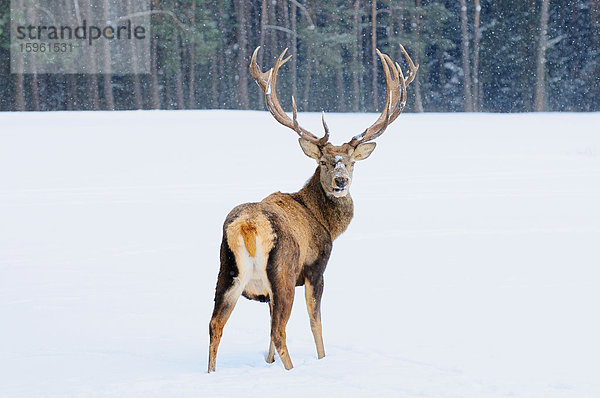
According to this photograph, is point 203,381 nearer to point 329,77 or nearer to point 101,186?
point 101,186

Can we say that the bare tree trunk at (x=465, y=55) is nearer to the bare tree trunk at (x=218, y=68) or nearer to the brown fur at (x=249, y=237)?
the bare tree trunk at (x=218, y=68)

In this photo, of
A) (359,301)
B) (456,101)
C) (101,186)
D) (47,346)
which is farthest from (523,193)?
(456,101)

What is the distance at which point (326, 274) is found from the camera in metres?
9.41

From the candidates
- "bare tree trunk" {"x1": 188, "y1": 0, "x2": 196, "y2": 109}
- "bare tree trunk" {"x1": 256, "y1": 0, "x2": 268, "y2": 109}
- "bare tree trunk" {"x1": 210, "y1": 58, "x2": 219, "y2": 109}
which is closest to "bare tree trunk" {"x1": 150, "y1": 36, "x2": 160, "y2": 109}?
"bare tree trunk" {"x1": 188, "y1": 0, "x2": 196, "y2": 109}

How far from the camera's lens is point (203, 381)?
16.7 feet

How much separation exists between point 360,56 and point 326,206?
137ft

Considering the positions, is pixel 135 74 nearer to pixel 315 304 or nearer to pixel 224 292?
pixel 315 304

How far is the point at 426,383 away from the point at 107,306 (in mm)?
3511

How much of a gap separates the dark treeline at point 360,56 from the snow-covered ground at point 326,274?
19.5m

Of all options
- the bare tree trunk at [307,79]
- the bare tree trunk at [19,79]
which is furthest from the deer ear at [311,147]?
the bare tree trunk at [307,79]

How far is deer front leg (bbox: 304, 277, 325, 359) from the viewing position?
5.90 m

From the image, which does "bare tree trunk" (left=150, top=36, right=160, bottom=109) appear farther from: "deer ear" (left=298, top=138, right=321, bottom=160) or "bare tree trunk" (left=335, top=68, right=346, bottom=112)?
"deer ear" (left=298, top=138, right=321, bottom=160)

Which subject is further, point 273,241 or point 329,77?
point 329,77

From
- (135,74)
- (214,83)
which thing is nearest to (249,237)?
(135,74)
